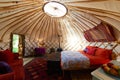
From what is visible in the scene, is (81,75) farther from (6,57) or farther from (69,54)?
(6,57)

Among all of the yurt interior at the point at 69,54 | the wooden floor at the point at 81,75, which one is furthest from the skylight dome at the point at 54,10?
the wooden floor at the point at 81,75

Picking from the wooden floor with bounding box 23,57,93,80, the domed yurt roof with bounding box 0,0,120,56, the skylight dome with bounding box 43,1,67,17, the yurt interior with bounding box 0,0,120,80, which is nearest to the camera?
the yurt interior with bounding box 0,0,120,80

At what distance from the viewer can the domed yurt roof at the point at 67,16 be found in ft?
9.66

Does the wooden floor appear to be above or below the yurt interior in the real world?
below

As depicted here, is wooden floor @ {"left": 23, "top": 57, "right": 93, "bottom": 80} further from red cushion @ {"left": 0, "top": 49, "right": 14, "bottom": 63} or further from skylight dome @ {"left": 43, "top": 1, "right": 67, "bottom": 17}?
skylight dome @ {"left": 43, "top": 1, "right": 67, "bottom": 17}

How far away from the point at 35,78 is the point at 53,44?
14.3ft

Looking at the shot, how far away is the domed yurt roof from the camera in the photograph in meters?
2.95

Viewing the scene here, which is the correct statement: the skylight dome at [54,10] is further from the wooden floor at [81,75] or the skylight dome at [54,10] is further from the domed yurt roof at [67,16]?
the wooden floor at [81,75]

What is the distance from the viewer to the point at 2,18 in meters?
3.69

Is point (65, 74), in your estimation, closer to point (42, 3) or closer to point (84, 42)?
point (42, 3)

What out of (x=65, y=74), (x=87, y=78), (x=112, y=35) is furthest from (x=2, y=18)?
(x=112, y=35)

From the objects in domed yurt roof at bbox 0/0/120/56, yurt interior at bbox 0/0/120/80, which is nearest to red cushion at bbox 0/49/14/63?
yurt interior at bbox 0/0/120/80

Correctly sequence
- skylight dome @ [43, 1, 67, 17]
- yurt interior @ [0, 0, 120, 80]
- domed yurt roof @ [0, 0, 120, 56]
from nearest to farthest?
yurt interior @ [0, 0, 120, 80], domed yurt roof @ [0, 0, 120, 56], skylight dome @ [43, 1, 67, 17]

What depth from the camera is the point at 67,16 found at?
4320 millimetres
